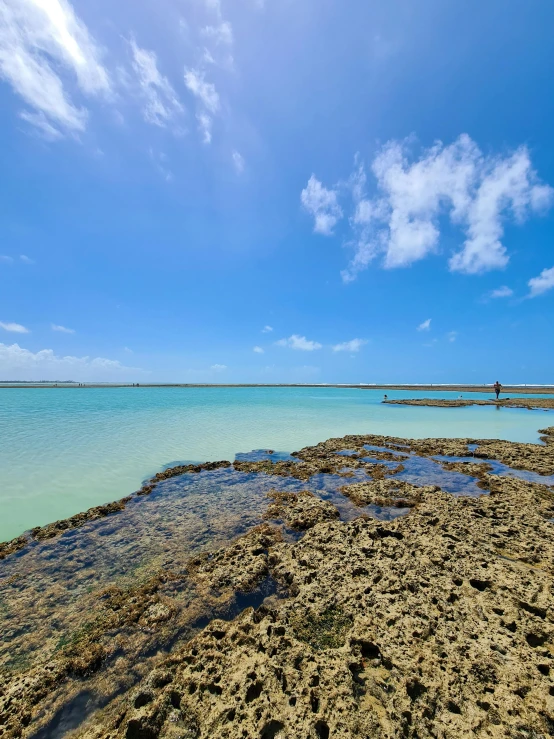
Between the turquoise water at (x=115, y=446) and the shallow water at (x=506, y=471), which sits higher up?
the shallow water at (x=506, y=471)

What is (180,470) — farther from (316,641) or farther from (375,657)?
(375,657)

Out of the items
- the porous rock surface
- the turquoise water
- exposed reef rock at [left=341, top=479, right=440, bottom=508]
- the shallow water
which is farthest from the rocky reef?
the shallow water

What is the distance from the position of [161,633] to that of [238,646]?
130 centimetres

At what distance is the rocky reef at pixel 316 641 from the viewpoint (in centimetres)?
288

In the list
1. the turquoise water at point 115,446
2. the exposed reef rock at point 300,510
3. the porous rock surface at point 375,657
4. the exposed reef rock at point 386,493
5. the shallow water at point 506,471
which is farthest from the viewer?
the shallow water at point 506,471

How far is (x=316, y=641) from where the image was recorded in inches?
154

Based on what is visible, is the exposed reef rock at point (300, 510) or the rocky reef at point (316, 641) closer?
the rocky reef at point (316, 641)

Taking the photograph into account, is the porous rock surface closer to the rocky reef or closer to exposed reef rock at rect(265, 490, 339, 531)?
the rocky reef

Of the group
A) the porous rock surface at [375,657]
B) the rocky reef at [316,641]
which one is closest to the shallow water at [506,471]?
the rocky reef at [316,641]

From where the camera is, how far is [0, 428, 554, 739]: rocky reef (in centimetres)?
288

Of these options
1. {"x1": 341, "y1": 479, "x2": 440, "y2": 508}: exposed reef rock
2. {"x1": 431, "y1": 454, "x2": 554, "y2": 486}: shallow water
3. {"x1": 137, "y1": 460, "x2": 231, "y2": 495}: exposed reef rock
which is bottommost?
{"x1": 137, "y1": 460, "x2": 231, "y2": 495}: exposed reef rock

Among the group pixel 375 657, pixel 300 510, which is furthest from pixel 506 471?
pixel 375 657

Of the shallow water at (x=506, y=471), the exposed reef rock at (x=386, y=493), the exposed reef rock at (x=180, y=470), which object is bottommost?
the exposed reef rock at (x=180, y=470)

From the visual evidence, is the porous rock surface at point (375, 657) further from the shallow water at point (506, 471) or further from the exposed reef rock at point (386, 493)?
the shallow water at point (506, 471)
